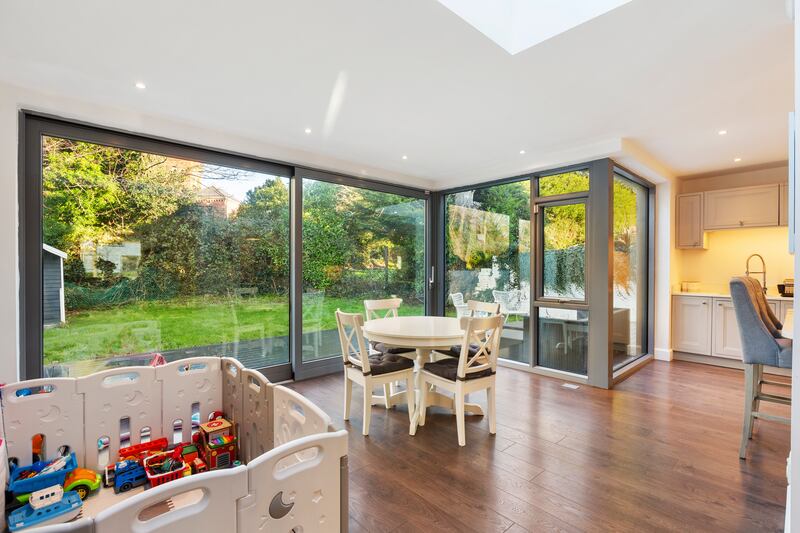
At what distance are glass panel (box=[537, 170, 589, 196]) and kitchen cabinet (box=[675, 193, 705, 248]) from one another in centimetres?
220

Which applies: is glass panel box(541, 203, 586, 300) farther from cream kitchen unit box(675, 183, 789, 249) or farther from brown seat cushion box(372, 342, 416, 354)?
cream kitchen unit box(675, 183, 789, 249)

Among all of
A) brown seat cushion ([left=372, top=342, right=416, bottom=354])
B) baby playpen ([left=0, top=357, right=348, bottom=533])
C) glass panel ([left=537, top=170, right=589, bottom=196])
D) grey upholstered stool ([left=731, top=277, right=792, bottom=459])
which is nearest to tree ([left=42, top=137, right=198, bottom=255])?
baby playpen ([left=0, top=357, right=348, bottom=533])

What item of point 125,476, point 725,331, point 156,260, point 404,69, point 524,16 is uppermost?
point 524,16

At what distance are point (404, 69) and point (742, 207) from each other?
496cm

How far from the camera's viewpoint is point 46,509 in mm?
1373

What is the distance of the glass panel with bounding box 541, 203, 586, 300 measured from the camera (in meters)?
4.12

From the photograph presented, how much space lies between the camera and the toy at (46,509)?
1.31 m

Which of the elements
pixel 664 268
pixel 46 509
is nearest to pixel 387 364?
pixel 46 509

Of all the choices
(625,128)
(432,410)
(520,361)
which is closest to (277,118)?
(432,410)

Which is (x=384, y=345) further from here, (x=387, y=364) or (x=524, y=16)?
(x=524, y=16)

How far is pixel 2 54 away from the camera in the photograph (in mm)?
2145

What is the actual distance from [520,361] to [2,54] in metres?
5.20

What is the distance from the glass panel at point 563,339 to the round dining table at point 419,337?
1.55 metres

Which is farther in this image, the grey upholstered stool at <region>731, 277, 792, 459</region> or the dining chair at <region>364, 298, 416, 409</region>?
the dining chair at <region>364, 298, 416, 409</region>
